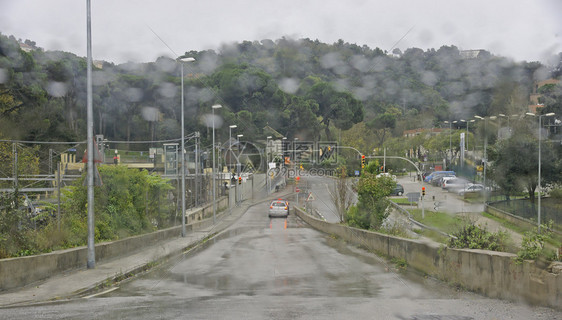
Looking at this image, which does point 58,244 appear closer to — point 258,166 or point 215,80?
point 215,80

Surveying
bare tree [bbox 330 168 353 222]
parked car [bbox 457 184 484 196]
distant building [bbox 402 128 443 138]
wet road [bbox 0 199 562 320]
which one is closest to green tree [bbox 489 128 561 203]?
bare tree [bbox 330 168 353 222]

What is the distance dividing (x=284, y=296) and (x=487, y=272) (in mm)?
3708

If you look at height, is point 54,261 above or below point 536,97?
below

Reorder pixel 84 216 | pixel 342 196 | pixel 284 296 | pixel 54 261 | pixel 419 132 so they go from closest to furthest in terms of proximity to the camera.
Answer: pixel 284 296
pixel 54 261
pixel 84 216
pixel 342 196
pixel 419 132

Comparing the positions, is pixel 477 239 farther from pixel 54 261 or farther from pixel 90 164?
pixel 90 164

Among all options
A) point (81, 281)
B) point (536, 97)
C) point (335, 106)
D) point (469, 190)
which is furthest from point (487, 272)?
point (335, 106)

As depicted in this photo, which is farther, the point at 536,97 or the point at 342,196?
the point at 536,97

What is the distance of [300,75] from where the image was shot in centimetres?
12006

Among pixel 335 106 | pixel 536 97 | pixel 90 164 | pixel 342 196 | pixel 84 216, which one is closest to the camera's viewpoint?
pixel 90 164

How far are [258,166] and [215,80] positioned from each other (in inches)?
823

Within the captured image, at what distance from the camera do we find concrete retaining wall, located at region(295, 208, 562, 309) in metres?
7.71

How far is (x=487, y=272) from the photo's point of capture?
363 inches

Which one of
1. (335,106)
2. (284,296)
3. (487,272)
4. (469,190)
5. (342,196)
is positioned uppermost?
(335,106)

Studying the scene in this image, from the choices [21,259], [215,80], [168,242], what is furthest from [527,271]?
[215,80]
